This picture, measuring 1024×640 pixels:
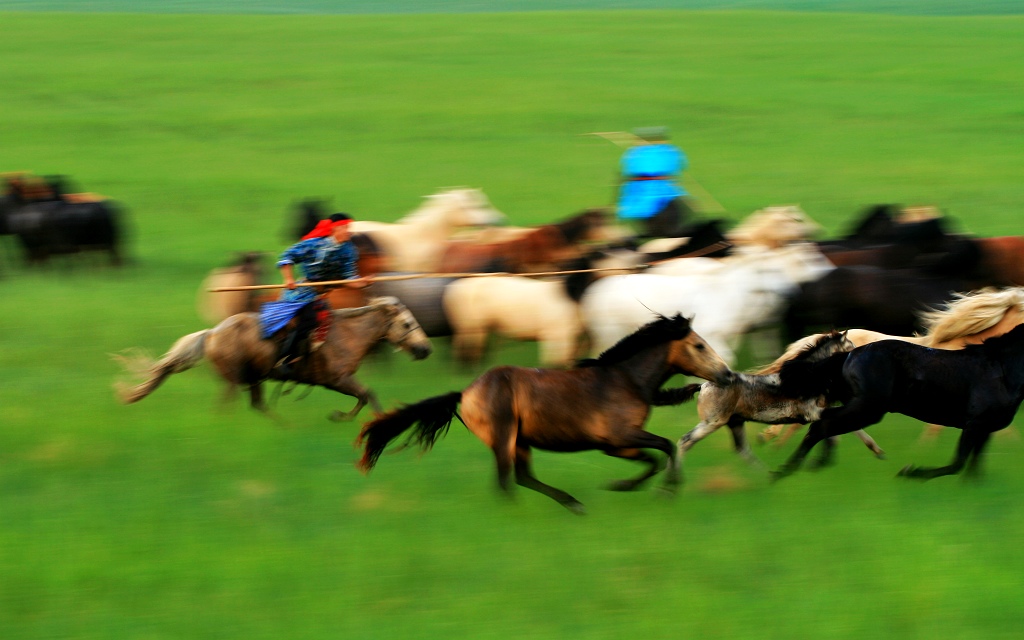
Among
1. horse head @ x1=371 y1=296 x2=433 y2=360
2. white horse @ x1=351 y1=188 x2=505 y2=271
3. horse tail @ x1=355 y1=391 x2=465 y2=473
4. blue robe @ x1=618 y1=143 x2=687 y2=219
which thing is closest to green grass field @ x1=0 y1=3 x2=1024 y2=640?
horse tail @ x1=355 y1=391 x2=465 y2=473

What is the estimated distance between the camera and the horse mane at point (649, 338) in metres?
6.62

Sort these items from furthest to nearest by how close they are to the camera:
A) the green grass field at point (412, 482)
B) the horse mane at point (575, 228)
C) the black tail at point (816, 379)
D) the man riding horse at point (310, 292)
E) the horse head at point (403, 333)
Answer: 1. the horse mane at point (575, 228)
2. the horse head at point (403, 333)
3. the man riding horse at point (310, 292)
4. the black tail at point (816, 379)
5. the green grass field at point (412, 482)

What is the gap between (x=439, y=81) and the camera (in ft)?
96.2

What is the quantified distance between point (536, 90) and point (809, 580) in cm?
2361

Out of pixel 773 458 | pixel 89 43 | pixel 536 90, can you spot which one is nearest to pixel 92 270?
pixel 773 458

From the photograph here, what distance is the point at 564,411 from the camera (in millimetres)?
6387

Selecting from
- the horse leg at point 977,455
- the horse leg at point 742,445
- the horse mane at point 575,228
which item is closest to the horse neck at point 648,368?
the horse leg at point 742,445

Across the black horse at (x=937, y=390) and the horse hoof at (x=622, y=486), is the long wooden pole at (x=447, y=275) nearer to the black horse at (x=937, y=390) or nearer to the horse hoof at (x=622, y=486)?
the horse hoof at (x=622, y=486)

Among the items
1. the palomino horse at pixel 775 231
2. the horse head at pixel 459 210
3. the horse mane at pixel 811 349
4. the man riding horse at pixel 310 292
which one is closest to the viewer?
the horse mane at pixel 811 349

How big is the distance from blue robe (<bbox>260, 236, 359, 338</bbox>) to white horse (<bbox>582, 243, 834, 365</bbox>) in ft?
6.32

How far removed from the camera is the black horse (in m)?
6.69

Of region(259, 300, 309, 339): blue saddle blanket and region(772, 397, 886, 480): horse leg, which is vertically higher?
region(259, 300, 309, 339): blue saddle blanket

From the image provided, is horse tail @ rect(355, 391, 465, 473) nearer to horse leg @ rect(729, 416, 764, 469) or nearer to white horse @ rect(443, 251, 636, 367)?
horse leg @ rect(729, 416, 764, 469)

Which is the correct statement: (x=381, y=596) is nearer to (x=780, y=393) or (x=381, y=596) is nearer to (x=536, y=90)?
(x=780, y=393)
